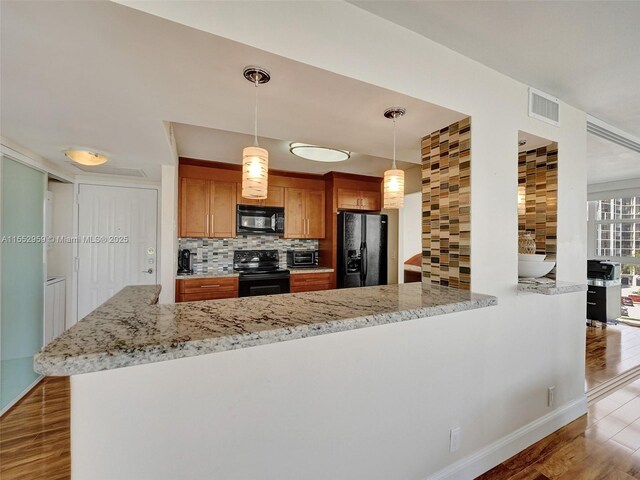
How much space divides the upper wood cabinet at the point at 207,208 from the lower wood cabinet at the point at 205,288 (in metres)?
0.60

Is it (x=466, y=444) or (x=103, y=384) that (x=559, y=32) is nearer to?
(x=466, y=444)

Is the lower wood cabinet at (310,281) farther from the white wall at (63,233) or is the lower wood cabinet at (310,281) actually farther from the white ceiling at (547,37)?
the white ceiling at (547,37)

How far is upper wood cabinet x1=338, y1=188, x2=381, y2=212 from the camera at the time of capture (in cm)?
430

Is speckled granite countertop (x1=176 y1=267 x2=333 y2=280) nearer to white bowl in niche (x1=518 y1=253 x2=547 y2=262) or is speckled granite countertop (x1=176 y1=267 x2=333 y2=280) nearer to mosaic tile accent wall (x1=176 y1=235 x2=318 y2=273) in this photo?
mosaic tile accent wall (x1=176 y1=235 x2=318 y2=273)

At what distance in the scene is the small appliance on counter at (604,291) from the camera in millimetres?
4523

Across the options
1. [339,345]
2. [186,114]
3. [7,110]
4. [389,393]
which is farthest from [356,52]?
[7,110]

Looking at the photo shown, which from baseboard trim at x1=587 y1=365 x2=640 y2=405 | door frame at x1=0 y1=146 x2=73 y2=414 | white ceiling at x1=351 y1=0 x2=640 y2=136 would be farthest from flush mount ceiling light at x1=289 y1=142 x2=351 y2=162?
baseboard trim at x1=587 y1=365 x2=640 y2=405

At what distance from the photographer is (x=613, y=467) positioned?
67.8 inches

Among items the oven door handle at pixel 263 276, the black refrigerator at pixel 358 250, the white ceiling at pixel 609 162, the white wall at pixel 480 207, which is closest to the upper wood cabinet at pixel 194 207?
the oven door handle at pixel 263 276

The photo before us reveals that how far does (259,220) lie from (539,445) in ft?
11.5

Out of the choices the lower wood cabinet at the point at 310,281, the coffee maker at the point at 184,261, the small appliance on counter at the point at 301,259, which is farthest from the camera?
the small appliance on counter at the point at 301,259

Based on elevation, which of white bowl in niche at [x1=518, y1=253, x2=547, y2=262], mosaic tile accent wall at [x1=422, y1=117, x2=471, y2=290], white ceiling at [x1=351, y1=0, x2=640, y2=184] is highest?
white ceiling at [x1=351, y1=0, x2=640, y2=184]

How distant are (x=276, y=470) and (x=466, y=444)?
111cm

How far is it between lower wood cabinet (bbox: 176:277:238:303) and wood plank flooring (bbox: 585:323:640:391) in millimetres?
3736
